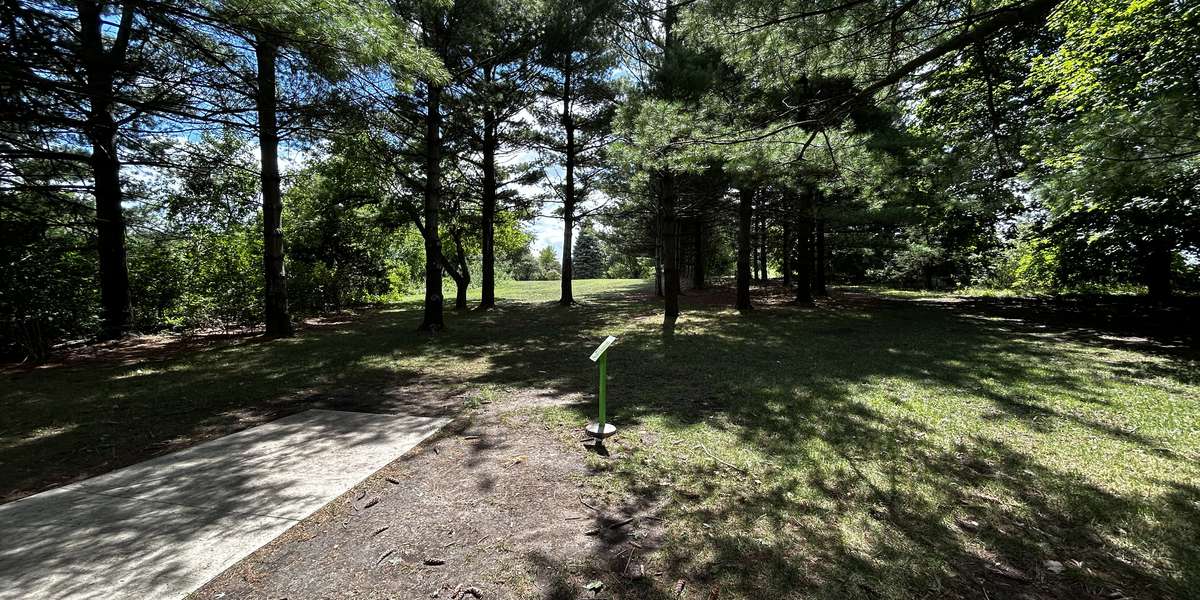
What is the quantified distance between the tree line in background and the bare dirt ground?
3.54 metres

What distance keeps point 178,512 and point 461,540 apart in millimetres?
1582

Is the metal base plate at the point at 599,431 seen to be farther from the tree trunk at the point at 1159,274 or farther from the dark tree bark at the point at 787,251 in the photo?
the tree trunk at the point at 1159,274

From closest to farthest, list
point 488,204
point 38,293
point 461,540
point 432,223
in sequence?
point 461,540 → point 38,293 → point 432,223 → point 488,204

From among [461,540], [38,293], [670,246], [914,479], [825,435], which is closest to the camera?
[461,540]

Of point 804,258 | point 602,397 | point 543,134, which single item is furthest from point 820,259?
point 602,397

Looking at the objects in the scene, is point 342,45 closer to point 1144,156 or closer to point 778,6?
point 778,6

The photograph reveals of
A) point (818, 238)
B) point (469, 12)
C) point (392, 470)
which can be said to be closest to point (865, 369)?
point (392, 470)

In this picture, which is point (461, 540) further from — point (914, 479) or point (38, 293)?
point (38, 293)

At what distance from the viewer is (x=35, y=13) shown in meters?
4.11

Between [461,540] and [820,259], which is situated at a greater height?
[820,259]

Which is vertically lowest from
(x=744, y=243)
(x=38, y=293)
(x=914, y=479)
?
(x=914, y=479)

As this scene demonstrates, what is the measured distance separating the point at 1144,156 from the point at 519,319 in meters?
10.5

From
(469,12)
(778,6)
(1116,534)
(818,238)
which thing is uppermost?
(469,12)

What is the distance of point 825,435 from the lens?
3.52 m
